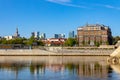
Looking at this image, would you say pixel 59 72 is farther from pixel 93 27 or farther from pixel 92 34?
pixel 93 27

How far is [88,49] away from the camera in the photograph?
12900cm

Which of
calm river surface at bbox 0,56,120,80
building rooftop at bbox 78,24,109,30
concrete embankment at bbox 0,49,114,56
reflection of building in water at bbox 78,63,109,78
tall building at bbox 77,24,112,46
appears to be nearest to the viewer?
calm river surface at bbox 0,56,120,80

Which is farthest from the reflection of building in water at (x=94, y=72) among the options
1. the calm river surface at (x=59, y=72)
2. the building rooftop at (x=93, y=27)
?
the building rooftop at (x=93, y=27)

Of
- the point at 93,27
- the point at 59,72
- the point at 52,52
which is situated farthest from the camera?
the point at 93,27

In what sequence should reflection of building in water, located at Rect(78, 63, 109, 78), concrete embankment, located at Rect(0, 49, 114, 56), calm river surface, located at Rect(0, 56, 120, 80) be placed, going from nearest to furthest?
calm river surface, located at Rect(0, 56, 120, 80), reflection of building in water, located at Rect(78, 63, 109, 78), concrete embankment, located at Rect(0, 49, 114, 56)

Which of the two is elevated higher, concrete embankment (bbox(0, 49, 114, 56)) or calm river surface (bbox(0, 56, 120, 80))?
concrete embankment (bbox(0, 49, 114, 56))

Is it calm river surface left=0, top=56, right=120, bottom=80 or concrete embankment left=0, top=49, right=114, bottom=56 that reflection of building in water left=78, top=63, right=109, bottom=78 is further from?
concrete embankment left=0, top=49, right=114, bottom=56

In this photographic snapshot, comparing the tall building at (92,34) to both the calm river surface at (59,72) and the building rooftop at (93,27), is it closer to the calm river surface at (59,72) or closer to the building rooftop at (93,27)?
the building rooftop at (93,27)

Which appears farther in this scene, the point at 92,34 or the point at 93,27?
the point at 93,27

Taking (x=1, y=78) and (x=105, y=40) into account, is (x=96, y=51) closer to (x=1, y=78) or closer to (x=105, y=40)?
(x=105, y=40)

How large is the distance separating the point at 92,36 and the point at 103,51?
201ft

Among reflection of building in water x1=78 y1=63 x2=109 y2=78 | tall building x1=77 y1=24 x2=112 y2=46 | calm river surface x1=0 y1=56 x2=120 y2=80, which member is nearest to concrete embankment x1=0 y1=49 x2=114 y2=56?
tall building x1=77 y1=24 x2=112 y2=46

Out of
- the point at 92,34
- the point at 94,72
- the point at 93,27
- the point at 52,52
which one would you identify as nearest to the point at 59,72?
the point at 94,72

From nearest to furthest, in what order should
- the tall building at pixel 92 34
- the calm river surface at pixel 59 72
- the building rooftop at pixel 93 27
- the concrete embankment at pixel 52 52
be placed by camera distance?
the calm river surface at pixel 59 72
the concrete embankment at pixel 52 52
the tall building at pixel 92 34
the building rooftop at pixel 93 27
